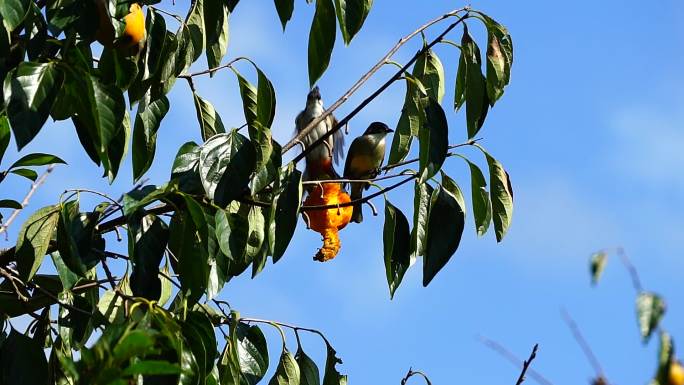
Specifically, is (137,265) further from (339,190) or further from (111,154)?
(339,190)

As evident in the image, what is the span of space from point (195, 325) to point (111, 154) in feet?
1.68

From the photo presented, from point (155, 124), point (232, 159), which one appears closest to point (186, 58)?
point (155, 124)

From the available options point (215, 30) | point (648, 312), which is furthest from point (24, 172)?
point (648, 312)

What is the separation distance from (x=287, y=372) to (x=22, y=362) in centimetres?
68

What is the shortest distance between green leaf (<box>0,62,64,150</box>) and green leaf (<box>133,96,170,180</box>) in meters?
0.72

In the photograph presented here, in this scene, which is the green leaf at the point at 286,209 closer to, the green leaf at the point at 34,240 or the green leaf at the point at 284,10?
the green leaf at the point at 284,10

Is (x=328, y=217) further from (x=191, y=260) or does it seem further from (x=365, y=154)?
(x=365, y=154)

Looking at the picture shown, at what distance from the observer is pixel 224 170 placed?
265cm

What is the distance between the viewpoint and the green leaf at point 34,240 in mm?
2795

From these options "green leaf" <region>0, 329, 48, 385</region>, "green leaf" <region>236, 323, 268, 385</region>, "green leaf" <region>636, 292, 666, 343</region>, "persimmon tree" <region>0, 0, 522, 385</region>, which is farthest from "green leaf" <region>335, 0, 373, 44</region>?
"green leaf" <region>636, 292, 666, 343</region>

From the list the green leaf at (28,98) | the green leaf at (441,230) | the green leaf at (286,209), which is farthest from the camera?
the green leaf at (441,230)

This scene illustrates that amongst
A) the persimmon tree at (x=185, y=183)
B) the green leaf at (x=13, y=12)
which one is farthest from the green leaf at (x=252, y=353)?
the green leaf at (x=13, y=12)

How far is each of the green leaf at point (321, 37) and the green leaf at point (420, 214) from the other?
39 cm

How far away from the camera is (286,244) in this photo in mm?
2826
